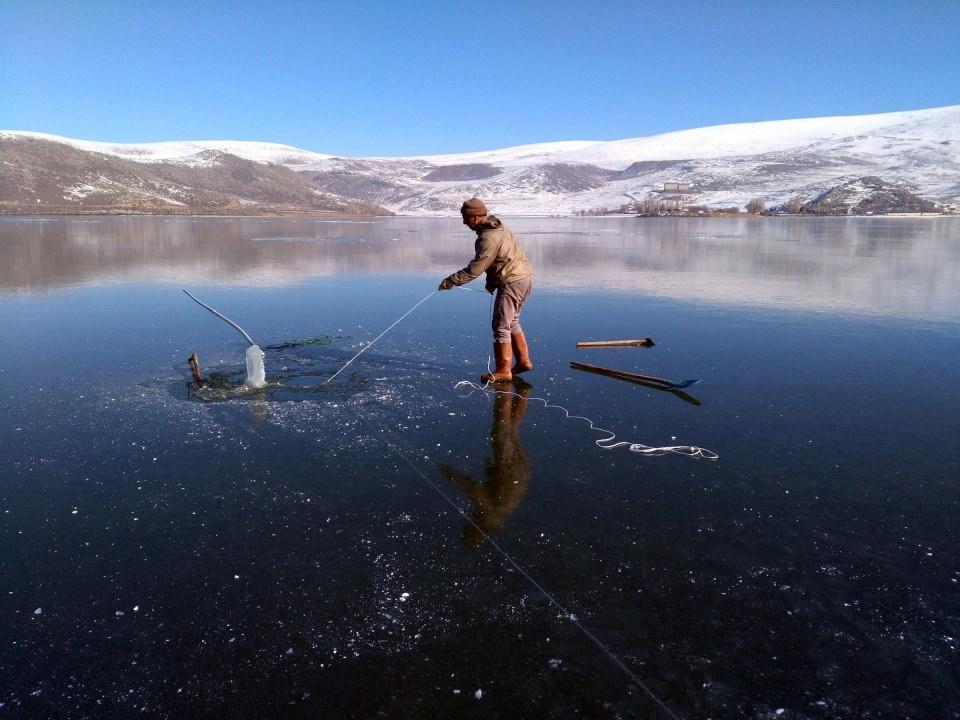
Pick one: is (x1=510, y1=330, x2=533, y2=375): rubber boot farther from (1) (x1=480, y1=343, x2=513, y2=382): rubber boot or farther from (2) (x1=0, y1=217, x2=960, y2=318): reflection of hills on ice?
(2) (x1=0, y1=217, x2=960, y2=318): reflection of hills on ice

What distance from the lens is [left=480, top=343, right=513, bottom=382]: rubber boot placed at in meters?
6.86

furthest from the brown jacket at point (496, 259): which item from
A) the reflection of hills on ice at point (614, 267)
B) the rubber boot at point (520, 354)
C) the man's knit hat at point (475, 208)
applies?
the reflection of hills on ice at point (614, 267)

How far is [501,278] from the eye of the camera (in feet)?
23.6

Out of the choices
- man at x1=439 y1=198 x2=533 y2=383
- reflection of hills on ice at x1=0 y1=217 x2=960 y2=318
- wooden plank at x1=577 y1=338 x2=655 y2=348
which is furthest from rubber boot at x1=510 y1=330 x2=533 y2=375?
reflection of hills on ice at x1=0 y1=217 x2=960 y2=318

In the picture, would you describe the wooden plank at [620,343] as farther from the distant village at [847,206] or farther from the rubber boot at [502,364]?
the distant village at [847,206]

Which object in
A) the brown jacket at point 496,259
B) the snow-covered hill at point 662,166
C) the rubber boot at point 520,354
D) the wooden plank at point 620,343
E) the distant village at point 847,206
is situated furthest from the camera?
the snow-covered hill at point 662,166

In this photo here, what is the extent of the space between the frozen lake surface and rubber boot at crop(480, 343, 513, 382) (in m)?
0.39

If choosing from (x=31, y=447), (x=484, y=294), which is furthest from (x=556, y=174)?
(x=31, y=447)

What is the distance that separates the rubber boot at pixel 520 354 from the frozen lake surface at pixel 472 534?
1.06 ft

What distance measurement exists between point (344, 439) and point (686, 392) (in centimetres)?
347

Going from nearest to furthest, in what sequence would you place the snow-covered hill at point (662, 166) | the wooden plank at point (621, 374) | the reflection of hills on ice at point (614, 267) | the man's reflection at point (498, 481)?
1. the man's reflection at point (498, 481)
2. the wooden plank at point (621, 374)
3. the reflection of hills on ice at point (614, 267)
4. the snow-covered hill at point (662, 166)

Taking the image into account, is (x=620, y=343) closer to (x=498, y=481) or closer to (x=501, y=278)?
(x=501, y=278)

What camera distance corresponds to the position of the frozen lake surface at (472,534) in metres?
2.58

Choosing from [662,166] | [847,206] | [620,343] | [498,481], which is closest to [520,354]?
[620,343]
